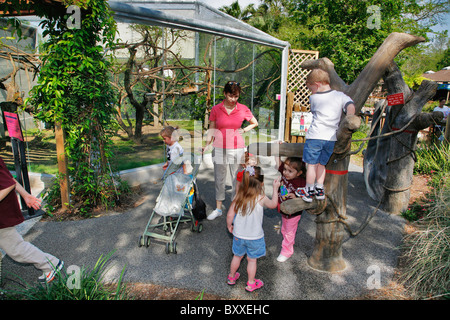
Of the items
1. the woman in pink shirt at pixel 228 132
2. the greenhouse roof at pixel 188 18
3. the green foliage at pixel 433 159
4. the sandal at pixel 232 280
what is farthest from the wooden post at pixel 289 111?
the sandal at pixel 232 280

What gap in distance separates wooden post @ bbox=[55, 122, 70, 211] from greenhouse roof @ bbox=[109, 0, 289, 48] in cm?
214

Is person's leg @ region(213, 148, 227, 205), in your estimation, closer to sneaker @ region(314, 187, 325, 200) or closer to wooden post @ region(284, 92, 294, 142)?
Answer: sneaker @ region(314, 187, 325, 200)

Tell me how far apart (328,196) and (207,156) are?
5207 mm

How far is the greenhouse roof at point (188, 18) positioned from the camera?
5291 mm

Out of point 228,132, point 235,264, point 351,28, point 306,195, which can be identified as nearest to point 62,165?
point 228,132

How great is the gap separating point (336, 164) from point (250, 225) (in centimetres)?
117

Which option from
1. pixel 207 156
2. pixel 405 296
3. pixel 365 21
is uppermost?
pixel 365 21

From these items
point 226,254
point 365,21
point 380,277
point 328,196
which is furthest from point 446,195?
point 365,21

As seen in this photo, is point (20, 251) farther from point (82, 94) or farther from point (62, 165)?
point (82, 94)

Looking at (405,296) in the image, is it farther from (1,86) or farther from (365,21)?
(365,21)

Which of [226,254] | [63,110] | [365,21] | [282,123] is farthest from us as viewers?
[365,21]

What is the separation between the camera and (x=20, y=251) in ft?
9.52

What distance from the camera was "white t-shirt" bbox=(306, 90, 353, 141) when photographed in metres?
3.06
